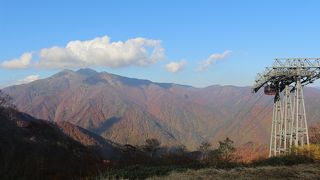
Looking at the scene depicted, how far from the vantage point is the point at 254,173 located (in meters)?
18.0

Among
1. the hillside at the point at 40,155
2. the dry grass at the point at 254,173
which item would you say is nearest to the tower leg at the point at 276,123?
the hillside at the point at 40,155

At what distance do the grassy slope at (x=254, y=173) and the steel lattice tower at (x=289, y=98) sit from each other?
21151mm

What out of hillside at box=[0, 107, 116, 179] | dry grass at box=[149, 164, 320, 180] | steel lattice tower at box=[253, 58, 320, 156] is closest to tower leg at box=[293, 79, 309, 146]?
steel lattice tower at box=[253, 58, 320, 156]

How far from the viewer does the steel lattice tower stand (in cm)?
4091

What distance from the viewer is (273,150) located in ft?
146

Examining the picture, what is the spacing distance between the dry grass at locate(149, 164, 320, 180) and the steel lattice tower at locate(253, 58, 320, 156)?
21.2 m

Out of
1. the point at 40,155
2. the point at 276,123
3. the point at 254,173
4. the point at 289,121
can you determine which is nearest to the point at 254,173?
the point at 254,173

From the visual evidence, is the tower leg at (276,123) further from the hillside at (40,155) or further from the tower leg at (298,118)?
the hillside at (40,155)

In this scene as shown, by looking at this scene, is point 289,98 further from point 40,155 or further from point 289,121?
point 40,155

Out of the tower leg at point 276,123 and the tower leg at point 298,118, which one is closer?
A: the tower leg at point 298,118

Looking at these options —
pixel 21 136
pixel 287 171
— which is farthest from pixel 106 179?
pixel 21 136

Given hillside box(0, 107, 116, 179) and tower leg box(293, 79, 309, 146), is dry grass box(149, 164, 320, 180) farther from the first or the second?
tower leg box(293, 79, 309, 146)

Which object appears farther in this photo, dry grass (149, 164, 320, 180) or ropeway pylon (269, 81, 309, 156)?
ropeway pylon (269, 81, 309, 156)

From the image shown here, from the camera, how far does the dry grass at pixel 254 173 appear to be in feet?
55.8
